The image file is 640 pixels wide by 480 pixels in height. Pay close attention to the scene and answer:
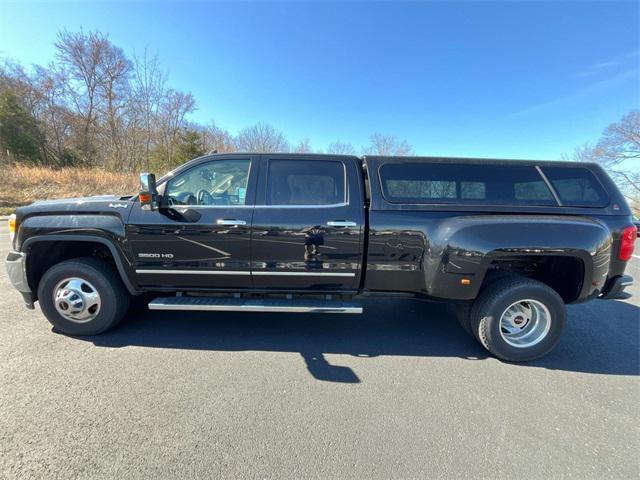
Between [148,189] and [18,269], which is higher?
[148,189]

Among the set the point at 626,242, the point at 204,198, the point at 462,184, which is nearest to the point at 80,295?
the point at 204,198

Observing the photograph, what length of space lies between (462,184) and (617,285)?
1.90 m

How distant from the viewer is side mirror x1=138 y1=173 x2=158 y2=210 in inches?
113

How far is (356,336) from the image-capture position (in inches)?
133

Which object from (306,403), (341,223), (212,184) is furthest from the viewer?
(212,184)

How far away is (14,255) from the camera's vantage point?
3180 mm

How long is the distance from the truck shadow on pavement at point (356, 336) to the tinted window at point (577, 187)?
1630 millimetres

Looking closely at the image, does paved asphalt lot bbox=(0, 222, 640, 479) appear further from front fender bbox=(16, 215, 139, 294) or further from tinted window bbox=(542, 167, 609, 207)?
tinted window bbox=(542, 167, 609, 207)

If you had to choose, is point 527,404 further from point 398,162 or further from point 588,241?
point 398,162

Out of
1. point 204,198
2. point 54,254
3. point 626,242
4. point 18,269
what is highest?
point 204,198

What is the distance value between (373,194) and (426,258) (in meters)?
0.86

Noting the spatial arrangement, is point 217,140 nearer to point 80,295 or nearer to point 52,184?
point 52,184

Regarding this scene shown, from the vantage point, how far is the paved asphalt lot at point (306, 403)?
1.84 meters

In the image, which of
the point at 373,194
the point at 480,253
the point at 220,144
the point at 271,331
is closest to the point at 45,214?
the point at 271,331
